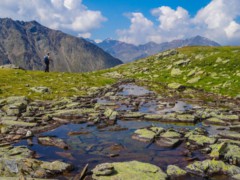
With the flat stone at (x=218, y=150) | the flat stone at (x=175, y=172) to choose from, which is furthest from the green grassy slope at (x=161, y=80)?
the flat stone at (x=175, y=172)

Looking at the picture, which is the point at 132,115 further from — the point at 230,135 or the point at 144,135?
the point at 230,135

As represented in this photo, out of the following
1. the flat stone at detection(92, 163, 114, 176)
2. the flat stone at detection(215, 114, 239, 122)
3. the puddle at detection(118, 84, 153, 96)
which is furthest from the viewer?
the puddle at detection(118, 84, 153, 96)

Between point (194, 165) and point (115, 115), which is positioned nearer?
point (194, 165)

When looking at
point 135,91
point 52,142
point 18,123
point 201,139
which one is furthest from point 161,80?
point 52,142

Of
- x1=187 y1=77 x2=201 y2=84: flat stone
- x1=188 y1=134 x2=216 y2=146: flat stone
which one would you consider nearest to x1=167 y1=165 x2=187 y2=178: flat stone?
x1=188 y1=134 x2=216 y2=146: flat stone

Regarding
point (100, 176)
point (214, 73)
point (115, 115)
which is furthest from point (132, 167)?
point (214, 73)

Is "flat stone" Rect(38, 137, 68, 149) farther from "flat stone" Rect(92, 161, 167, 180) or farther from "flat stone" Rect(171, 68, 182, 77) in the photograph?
"flat stone" Rect(171, 68, 182, 77)

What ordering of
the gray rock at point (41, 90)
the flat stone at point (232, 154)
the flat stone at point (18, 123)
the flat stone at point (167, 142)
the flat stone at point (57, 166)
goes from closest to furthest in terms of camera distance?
the flat stone at point (57, 166) → the flat stone at point (232, 154) → the flat stone at point (167, 142) → the flat stone at point (18, 123) → the gray rock at point (41, 90)

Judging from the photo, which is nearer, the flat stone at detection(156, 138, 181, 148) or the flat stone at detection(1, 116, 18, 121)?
the flat stone at detection(156, 138, 181, 148)

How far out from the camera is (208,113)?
111 ft

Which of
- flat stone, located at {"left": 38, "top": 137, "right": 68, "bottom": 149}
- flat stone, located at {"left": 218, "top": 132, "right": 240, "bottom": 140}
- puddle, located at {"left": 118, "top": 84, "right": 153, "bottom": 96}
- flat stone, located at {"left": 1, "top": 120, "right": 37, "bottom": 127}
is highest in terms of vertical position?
puddle, located at {"left": 118, "top": 84, "right": 153, "bottom": 96}

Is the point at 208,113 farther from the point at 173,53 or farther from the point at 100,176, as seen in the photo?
the point at 173,53

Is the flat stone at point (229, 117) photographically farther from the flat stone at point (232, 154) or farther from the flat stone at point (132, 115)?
the flat stone at point (232, 154)

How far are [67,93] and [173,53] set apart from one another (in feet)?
351
